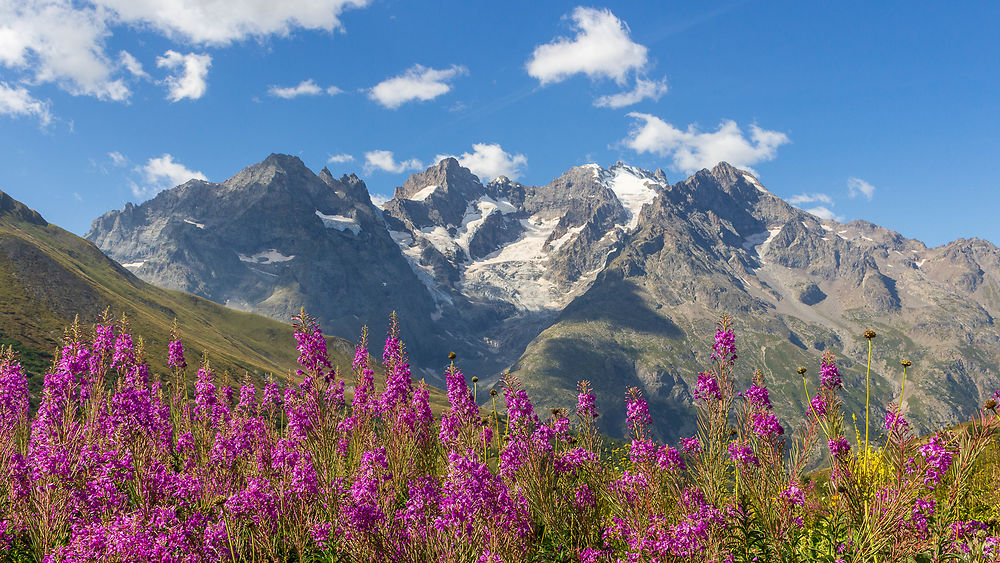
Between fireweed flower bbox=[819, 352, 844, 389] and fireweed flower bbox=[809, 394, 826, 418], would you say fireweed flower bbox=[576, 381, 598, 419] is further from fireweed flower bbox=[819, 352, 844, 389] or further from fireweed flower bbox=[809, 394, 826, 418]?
fireweed flower bbox=[819, 352, 844, 389]

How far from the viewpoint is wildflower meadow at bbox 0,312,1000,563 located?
25.5 feet

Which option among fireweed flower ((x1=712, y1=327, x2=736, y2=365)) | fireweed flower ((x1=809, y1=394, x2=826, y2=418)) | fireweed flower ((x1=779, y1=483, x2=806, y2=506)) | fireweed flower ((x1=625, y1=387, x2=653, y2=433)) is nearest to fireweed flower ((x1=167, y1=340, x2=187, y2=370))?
fireweed flower ((x1=625, y1=387, x2=653, y2=433))

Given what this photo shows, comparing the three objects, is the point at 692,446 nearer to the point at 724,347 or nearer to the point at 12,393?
the point at 724,347

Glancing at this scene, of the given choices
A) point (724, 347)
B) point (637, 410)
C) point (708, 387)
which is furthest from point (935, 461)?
point (637, 410)

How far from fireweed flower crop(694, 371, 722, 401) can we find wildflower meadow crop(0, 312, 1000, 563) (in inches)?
2.1

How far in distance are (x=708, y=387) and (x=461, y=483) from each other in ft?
16.1

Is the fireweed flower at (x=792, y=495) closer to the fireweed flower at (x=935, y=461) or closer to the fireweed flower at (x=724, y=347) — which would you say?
the fireweed flower at (x=935, y=461)

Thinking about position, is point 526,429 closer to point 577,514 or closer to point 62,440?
point 577,514

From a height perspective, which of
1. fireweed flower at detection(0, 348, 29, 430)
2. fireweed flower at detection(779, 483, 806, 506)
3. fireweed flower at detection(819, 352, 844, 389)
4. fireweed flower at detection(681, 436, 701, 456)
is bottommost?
fireweed flower at detection(0, 348, 29, 430)

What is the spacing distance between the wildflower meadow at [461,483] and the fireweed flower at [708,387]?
53 millimetres

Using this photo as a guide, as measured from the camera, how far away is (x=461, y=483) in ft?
27.1

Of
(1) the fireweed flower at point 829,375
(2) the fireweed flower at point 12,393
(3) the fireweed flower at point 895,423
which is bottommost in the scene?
(2) the fireweed flower at point 12,393

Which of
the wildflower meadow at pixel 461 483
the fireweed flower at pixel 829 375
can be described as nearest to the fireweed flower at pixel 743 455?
the wildflower meadow at pixel 461 483

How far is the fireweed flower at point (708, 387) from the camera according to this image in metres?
10.1
